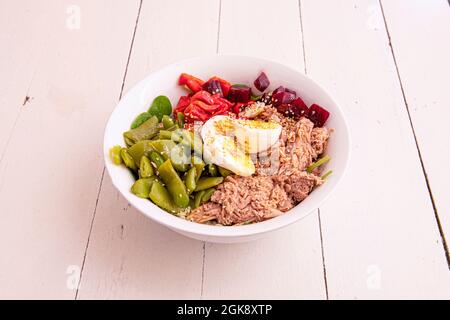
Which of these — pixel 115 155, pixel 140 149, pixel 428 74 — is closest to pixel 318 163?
pixel 140 149

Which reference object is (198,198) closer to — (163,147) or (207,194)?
(207,194)

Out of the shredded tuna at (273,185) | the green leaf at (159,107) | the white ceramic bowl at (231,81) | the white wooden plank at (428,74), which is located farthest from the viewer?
the white wooden plank at (428,74)

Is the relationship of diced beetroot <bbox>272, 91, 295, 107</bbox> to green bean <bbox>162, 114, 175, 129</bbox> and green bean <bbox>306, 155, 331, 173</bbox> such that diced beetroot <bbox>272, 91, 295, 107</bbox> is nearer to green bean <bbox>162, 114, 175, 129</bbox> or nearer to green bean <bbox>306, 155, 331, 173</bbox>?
green bean <bbox>306, 155, 331, 173</bbox>

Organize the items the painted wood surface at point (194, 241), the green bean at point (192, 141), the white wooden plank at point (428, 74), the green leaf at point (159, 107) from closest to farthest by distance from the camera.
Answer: the green bean at point (192, 141), the painted wood surface at point (194, 241), the green leaf at point (159, 107), the white wooden plank at point (428, 74)

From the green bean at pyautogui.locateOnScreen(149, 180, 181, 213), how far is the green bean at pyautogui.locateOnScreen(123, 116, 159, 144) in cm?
26

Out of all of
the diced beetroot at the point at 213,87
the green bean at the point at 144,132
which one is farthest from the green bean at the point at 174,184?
the diced beetroot at the point at 213,87

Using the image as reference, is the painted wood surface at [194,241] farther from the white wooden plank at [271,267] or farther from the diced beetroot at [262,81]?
the diced beetroot at [262,81]

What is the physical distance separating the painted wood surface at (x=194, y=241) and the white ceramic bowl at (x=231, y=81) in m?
0.36

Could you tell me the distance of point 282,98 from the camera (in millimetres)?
2188

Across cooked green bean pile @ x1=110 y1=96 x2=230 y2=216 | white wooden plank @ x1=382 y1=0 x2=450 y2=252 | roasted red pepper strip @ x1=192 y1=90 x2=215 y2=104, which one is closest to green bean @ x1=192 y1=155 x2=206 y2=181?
cooked green bean pile @ x1=110 y1=96 x2=230 y2=216

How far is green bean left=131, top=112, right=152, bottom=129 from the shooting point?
7.16 feet

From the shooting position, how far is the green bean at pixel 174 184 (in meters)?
1.90

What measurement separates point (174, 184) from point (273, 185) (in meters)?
0.41

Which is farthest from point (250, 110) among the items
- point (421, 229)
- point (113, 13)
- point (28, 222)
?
point (113, 13)
